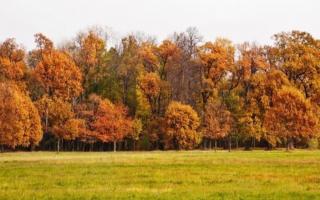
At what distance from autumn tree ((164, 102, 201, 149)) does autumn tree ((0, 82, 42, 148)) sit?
21.4 metres

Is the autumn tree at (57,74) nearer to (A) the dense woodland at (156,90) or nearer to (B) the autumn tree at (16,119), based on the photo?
(A) the dense woodland at (156,90)

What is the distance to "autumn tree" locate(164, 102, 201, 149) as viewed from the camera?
297 feet

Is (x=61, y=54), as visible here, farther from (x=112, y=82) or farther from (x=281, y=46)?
(x=281, y=46)

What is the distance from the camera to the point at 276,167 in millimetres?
37000

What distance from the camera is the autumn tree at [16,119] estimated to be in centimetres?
7719

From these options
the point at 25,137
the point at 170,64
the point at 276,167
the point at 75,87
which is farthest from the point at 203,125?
the point at 276,167

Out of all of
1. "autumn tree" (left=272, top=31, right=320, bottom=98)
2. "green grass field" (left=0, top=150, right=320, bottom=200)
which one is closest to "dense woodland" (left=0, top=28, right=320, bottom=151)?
"autumn tree" (left=272, top=31, right=320, bottom=98)

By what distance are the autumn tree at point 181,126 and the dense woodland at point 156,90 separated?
0.17m

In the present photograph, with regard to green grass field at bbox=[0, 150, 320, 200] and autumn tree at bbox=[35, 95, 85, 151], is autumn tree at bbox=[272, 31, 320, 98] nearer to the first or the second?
autumn tree at bbox=[35, 95, 85, 151]

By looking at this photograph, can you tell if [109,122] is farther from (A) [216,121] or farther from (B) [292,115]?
(B) [292,115]

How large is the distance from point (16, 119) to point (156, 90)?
28.4 m

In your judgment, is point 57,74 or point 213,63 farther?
point 213,63

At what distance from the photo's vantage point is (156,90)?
98.2 metres

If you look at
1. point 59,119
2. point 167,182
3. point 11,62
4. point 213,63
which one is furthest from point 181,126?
point 167,182
